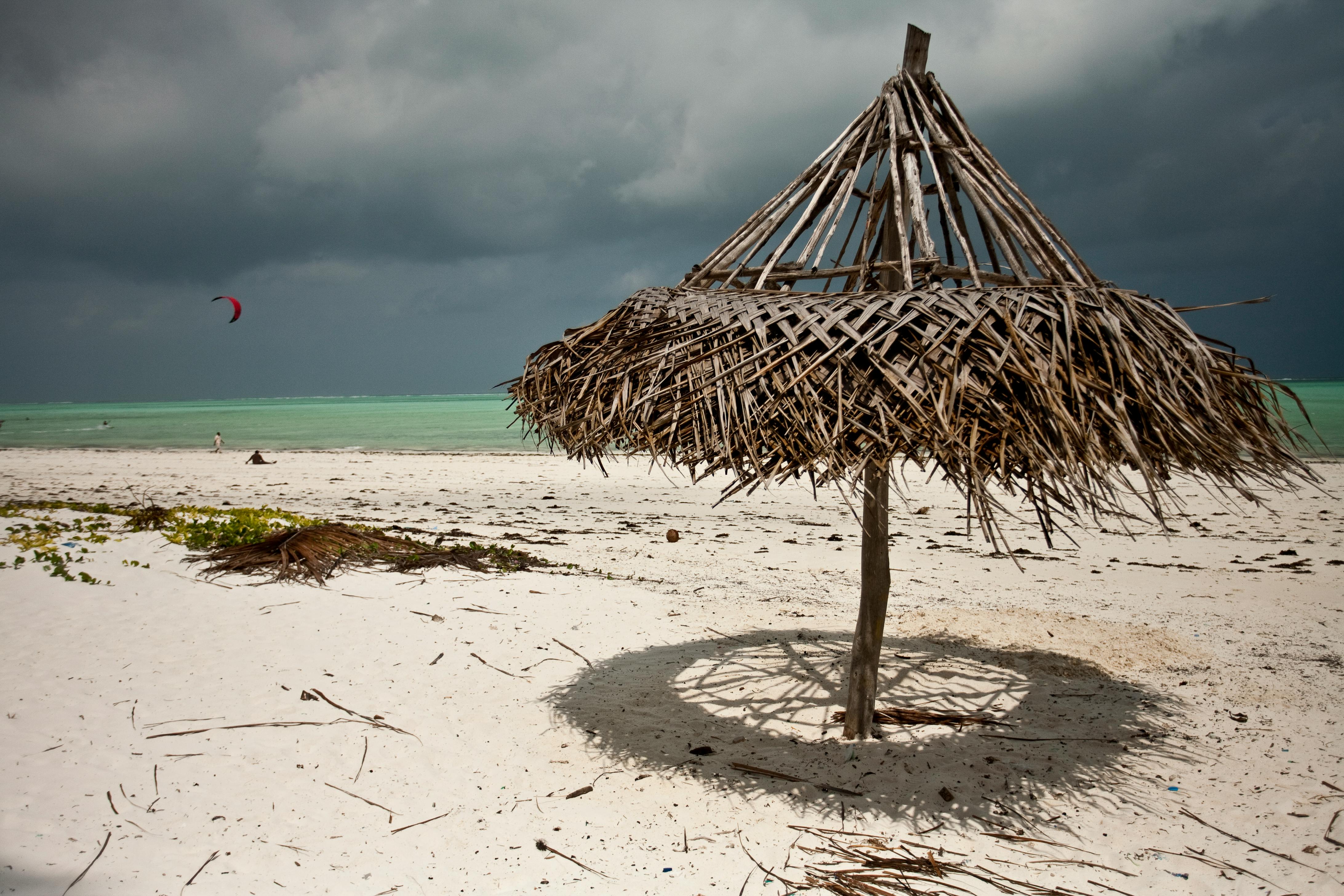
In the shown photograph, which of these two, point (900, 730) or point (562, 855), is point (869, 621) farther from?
point (562, 855)

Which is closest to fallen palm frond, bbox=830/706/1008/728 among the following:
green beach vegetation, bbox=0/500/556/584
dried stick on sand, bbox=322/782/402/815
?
dried stick on sand, bbox=322/782/402/815

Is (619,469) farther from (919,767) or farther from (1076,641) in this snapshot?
(919,767)

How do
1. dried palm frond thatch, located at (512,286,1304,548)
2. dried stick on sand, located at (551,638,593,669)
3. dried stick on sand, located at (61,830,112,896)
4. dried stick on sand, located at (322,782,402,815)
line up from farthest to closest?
dried stick on sand, located at (551,638,593,669) → dried stick on sand, located at (322,782,402,815) → dried stick on sand, located at (61,830,112,896) → dried palm frond thatch, located at (512,286,1304,548)

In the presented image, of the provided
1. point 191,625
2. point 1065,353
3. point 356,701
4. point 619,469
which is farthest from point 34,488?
point 1065,353

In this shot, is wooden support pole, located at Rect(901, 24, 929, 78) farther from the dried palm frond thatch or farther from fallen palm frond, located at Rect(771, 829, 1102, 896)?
fallen palm frond, located at Rect(771, 829, 1102, 896)

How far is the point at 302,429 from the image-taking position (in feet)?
143

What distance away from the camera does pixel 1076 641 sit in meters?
5.11

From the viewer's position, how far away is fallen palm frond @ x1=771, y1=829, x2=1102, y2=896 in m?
2.63

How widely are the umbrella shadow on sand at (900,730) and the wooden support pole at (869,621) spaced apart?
0.12 meters

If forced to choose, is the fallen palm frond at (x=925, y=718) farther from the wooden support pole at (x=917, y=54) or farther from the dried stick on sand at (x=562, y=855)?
the wooden support pole at (x=917, y=54)

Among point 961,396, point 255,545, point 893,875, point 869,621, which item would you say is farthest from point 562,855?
point 255,545

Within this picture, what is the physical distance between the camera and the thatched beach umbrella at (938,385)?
7.33ft

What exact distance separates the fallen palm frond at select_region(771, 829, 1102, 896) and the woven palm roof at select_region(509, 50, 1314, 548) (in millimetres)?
1384

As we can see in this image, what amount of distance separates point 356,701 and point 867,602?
9.24 feet
